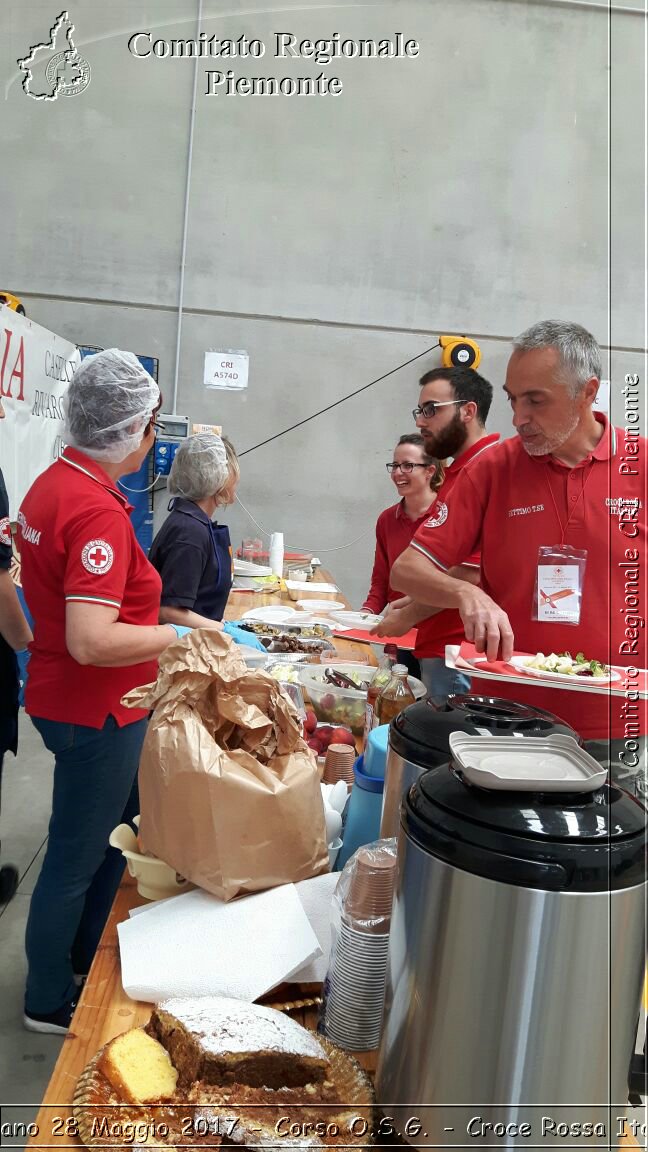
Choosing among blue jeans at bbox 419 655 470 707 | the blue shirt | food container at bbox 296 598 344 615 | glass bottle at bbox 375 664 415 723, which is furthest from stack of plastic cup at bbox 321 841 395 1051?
food container at bbox 296 598 344 615

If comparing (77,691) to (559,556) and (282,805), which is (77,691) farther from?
(559,556)

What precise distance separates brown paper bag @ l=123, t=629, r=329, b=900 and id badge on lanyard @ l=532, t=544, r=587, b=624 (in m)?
0.88

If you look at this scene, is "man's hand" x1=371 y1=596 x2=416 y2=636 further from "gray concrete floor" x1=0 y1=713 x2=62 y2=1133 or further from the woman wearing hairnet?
"gray concrete floor" x1=0 y1=713 x2=62 y2=1133

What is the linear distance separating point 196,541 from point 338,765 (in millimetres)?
1372

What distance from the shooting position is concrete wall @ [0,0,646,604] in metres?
6.63

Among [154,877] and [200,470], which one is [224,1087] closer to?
[154,877]

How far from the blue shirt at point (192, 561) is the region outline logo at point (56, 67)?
5.42 m

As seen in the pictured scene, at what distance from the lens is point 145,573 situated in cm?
215

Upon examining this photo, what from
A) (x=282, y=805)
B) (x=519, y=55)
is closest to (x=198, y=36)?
(x=519, y=55)

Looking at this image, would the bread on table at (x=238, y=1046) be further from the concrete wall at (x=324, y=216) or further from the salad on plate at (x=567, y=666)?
the concrete wall at (x=324, y=216)

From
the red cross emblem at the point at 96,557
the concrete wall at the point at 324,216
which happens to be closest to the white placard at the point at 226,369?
the concrete wall at the point at 324,216

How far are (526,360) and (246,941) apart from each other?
140 cm

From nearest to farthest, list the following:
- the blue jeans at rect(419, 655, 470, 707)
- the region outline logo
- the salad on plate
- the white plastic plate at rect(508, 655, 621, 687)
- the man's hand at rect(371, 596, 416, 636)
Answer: the white plastic plate at rect(508, 655, 621, 687) → the salad on plate → the man's hand at rect(371, 596, 416, 636) → the blue jeans at rect(419, 655, 470, 707) → the region outline logo

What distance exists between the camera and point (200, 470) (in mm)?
2965
